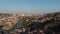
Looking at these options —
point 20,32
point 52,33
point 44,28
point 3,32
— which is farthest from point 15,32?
point 52,33

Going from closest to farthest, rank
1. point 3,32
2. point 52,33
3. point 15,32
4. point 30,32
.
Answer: point 52,33
point 30,32
point 15,32
point 3,32

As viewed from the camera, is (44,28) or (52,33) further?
(44,28)

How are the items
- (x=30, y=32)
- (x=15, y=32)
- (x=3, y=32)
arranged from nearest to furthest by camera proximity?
(x=30, y=32)
(x=15, y=32)
(x=3, y=32)

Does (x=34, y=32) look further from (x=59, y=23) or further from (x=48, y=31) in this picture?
(x=59, y=23)

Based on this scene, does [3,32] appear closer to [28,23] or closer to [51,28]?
[28,23]

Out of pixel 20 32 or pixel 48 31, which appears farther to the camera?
pixel 20 32

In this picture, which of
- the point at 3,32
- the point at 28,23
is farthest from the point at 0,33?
the point at 28,23

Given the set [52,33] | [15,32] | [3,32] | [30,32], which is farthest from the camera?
[3,32]

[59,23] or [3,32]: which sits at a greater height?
[59,23]

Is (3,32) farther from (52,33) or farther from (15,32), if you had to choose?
(52,33)
